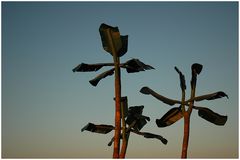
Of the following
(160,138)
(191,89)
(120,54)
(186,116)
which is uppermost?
(120,54)

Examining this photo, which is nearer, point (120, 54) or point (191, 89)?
point (120, 54)

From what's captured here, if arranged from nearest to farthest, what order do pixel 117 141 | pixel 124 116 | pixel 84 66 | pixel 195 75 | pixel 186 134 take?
pixel 117 141, pixel 84 66, pixel 186 134, pixel 195 75, pixel 124 116

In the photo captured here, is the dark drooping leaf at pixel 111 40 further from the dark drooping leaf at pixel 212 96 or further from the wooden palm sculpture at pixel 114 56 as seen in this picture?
the dark drooping leaf at pixel 212 96

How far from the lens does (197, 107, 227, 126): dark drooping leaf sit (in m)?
11.1

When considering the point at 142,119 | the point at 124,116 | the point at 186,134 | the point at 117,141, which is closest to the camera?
the point at 117,141

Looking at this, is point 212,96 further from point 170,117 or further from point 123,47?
point 123,47

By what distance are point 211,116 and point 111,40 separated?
12.6 ft

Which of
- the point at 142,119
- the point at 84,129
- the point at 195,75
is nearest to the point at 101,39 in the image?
the point at 84,129

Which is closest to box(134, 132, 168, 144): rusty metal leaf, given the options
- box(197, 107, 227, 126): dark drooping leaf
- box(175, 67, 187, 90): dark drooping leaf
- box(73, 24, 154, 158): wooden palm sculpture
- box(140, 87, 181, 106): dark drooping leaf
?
box(140, 87, 181, 106): dark drooping leaf

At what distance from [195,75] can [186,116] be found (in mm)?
1424

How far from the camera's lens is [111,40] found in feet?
33.2

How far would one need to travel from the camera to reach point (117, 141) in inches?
360

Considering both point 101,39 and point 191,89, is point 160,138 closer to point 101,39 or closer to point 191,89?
point 191,89

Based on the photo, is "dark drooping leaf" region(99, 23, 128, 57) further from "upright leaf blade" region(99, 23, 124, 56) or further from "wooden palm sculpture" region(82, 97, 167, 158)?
"wooden palm sculpture" region(82, 97, 167, 158)
